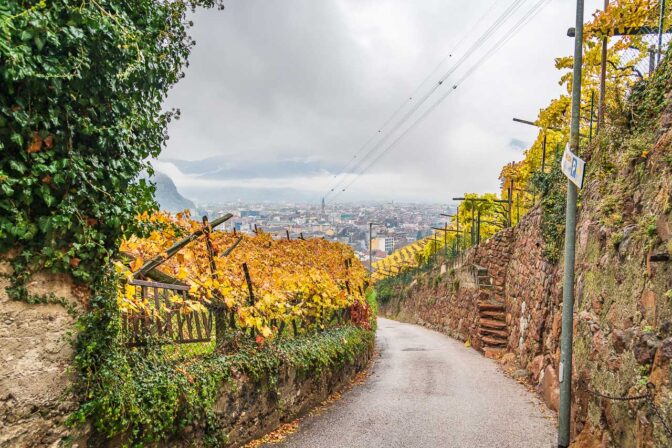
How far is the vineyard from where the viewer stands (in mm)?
4809

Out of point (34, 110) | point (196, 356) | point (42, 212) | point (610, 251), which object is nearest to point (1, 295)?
point (42, 212)

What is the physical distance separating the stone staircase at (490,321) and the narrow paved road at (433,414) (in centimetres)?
243

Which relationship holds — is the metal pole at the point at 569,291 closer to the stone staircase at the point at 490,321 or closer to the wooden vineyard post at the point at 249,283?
the wooden vineyard post at the point at 249,283

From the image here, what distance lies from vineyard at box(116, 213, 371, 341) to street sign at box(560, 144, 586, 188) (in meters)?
4.33

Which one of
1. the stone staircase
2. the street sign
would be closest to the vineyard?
the street sign

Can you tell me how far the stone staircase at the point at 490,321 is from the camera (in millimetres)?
13477

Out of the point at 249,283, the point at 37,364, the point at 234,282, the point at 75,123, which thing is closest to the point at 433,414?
the point at 249,283

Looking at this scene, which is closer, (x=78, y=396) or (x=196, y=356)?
(x=78, y=396)

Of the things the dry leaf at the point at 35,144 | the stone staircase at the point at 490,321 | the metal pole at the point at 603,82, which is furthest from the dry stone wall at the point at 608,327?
the dry leaf at the point at 35,144

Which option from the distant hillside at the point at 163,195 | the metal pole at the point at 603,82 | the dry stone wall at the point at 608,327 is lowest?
the dry stone wall at the point at 608,327

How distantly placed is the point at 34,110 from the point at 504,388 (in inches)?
361

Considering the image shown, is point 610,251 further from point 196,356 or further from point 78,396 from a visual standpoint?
point 78,396

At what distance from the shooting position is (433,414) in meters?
7.40

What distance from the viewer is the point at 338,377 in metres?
9.17
